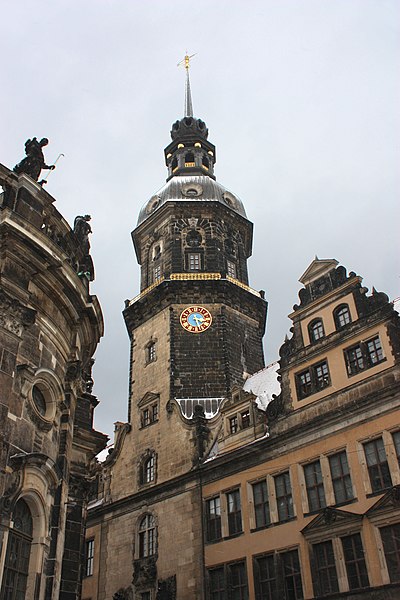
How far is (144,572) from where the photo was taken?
29.6 m

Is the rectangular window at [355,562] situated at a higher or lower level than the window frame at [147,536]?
lower

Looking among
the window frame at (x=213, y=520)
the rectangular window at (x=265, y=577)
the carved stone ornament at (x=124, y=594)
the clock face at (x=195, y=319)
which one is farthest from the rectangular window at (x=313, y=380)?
the carved stone ornament at (x=124, y=594)

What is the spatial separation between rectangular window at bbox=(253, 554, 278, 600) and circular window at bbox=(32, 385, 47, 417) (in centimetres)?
1290

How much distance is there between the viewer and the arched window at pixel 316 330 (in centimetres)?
2703

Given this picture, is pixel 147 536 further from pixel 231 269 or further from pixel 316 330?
pixel 231 269

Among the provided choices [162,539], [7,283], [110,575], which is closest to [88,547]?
[110,575]

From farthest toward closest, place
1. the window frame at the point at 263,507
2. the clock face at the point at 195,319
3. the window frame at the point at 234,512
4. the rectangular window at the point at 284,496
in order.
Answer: the clock face at the point at 195,319, the window frame at the point at 234,512, the window frame at the point at 263,507, the rectangular window at the point at 284,496

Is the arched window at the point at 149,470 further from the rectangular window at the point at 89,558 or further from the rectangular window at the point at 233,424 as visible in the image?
the rectangular window at the point at 233,424

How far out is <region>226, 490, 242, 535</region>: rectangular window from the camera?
86.8 ft

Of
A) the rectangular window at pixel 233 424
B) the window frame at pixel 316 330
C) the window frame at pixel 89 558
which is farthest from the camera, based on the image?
the window frame at pixel 89 558

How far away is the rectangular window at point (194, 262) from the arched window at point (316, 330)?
561 inches

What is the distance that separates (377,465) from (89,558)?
61.5ft

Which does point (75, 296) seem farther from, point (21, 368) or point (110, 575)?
point (110, 575)

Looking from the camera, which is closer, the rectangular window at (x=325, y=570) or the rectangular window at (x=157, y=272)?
the rectangular window at (x=325, y=570)
